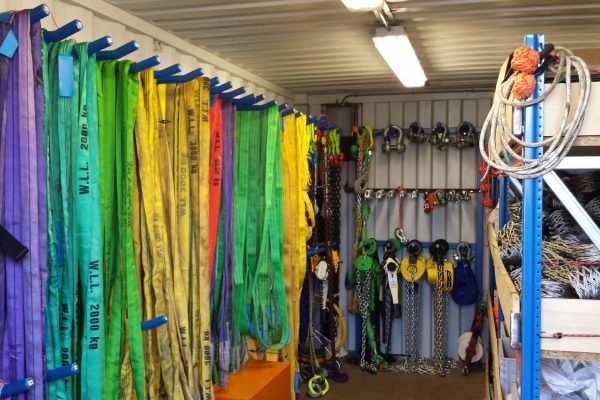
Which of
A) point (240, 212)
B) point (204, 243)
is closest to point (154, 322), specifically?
point (204, 243)

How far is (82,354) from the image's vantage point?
267cm

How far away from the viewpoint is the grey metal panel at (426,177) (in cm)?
762

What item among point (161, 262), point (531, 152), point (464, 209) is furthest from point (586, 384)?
point (464, 209)

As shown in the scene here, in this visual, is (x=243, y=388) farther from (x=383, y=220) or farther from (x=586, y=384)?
(x=383, y=220)

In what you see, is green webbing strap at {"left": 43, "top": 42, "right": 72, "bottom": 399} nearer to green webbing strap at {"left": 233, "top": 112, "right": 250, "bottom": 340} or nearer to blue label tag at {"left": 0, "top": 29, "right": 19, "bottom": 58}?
blue label tag at {"left": 0, "top": 29, "right": 19, "bottom": 58}

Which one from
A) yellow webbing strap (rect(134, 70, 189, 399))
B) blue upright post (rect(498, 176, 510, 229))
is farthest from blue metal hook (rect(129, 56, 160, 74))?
blue upright post (rect(498, 176, 510, 229))

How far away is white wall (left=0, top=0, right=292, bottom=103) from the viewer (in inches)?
132

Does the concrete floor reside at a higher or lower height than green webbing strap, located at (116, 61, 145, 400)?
lower

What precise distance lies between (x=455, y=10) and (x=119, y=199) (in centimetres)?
268

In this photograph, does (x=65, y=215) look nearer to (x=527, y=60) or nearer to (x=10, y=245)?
(x=10, y=245)

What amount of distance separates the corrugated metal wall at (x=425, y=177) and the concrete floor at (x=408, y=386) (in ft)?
2.28

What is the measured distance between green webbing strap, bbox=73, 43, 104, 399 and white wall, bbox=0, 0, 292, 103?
798mm

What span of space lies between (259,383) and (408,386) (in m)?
3.01

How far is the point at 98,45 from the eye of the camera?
106 inches
